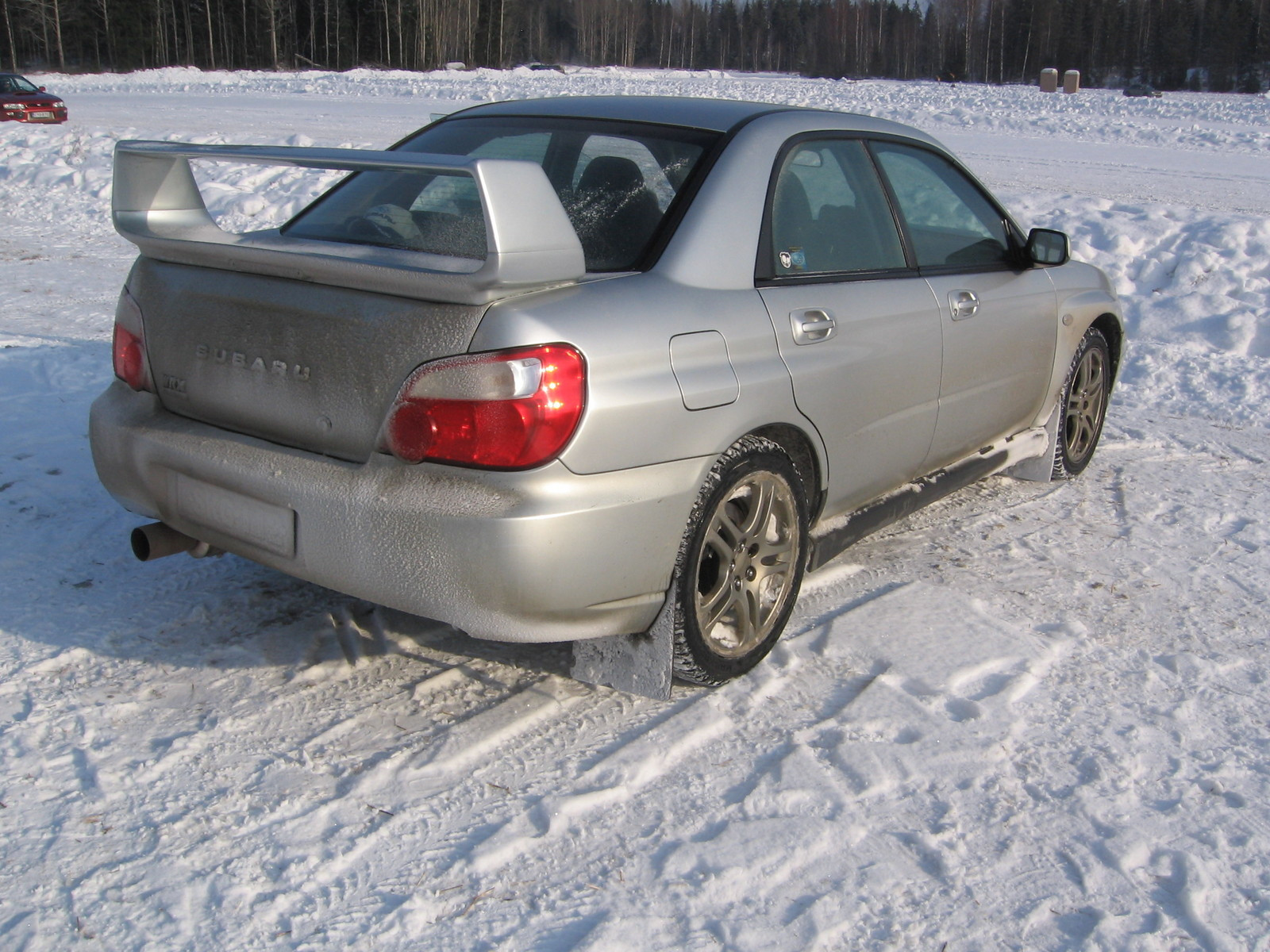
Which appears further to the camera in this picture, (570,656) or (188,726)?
(570,656)

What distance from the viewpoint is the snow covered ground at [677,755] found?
2264 millimetres

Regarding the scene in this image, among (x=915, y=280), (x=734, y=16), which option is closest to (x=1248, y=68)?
(x=734, y=16)

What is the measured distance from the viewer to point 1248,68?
61812 millimetres

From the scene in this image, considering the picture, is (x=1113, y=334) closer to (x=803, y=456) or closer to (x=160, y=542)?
(x=803, y=456)

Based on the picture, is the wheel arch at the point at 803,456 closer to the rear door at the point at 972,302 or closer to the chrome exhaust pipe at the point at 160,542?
the rear door at the point at 972,302

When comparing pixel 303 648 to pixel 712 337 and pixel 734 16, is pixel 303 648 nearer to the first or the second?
pixel 712 337

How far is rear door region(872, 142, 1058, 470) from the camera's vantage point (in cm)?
383

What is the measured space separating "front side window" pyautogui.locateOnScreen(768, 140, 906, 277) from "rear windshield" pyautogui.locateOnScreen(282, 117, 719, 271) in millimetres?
296

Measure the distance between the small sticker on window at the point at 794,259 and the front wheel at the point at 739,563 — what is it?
530 mm

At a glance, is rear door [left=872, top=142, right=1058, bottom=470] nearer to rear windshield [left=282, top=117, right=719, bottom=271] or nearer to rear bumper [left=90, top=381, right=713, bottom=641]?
rear windshield [left=282, top=117, right=719, bottom=271]

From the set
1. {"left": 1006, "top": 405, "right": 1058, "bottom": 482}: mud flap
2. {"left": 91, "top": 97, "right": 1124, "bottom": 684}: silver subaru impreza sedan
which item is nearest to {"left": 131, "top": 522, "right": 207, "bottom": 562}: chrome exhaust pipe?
{"left": 91, "top": 97, "right": 1124, "bottom": 684}: silver subaru impreza sedan

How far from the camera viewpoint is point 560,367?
251cm

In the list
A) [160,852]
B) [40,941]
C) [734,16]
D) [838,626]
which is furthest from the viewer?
[734,16]

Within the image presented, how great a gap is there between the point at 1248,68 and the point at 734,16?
5250 cm
